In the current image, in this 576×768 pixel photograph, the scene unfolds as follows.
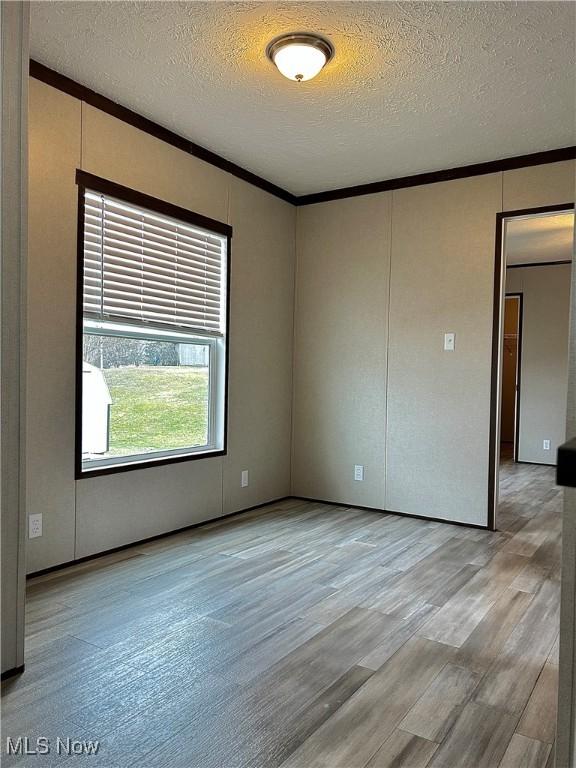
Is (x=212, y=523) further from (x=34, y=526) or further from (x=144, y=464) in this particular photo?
(x=34, y=526)

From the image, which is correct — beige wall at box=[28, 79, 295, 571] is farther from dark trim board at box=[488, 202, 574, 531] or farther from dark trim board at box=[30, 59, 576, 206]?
dark trim board at box=[488, 202, 574, 531]

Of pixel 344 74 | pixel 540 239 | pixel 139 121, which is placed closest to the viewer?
pixel 344 74

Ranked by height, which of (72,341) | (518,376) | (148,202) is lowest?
(518,376)

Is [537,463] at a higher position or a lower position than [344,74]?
lower

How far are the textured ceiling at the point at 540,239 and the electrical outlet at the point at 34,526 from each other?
408cm

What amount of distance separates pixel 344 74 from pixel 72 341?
198 centimetres

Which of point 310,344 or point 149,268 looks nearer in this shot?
point 149,268

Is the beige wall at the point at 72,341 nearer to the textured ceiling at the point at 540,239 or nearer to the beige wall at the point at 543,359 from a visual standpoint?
the textured ceiling at the point at 540,239

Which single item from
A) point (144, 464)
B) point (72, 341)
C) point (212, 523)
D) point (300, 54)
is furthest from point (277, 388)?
point (300, 54)

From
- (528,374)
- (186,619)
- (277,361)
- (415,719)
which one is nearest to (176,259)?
(277,361)

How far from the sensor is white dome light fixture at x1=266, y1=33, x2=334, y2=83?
99.2 inches

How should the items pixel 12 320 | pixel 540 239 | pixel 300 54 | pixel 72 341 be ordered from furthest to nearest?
1. pixel 540 239
2. pixel 72 341
3. pixel 300 54
4. pixel 12 320

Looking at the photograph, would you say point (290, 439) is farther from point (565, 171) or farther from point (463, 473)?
point (565, 171)

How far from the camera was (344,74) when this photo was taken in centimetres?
283
